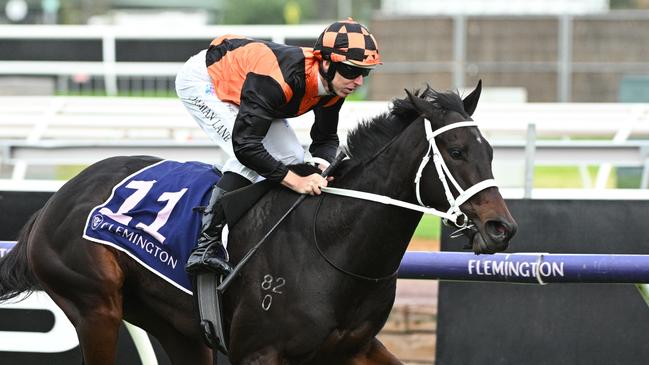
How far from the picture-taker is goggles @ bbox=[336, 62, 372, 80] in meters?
4.36

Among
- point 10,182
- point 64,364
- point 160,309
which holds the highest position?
point 10,182

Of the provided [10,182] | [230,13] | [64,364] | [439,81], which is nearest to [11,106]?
[10,182]

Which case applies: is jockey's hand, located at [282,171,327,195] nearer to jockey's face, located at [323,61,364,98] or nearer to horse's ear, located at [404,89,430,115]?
jockey's face, located at [323,61,364,98]

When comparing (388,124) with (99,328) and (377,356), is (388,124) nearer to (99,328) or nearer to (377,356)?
(377,356)

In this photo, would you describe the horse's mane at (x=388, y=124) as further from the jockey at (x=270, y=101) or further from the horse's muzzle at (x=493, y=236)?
the horse's muzzle at (x=493, y=236)

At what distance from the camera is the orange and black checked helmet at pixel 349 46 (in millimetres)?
4336

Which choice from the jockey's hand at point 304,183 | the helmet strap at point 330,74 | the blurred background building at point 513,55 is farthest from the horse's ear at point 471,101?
the blurred background building at point 513,55

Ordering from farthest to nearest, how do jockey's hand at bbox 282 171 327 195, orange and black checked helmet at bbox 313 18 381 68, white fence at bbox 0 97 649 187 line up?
white fence at bbox 0 97 649 187 → jockey's hand at bbox 282 171 327 195 → orange and black checked helmet at bbox 313 18 381 68

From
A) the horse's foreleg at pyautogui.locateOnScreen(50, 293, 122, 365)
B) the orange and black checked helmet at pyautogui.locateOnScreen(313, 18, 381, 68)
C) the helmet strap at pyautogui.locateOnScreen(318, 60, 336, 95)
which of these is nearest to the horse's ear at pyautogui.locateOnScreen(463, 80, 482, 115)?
the orange and black checked helmet at pyautogui.locateOnScreen(313, 18, 381, 68)

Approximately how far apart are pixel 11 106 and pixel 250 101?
4663 mm

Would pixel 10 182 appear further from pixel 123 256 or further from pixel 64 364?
pixel 123 256

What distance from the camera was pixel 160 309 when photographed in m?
4.89

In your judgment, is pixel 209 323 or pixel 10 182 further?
pixel 10 182

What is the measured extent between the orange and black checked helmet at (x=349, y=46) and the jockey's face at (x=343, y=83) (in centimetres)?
7
